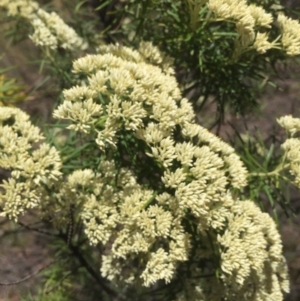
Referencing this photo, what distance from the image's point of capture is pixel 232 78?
1431 millimetres

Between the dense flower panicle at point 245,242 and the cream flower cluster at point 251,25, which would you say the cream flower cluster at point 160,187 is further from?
the cream flower cluster at point 251,25

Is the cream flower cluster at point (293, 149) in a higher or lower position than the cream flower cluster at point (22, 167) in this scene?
higher

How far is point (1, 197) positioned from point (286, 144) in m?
0.61

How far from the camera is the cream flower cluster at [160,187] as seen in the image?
1082 millimetres

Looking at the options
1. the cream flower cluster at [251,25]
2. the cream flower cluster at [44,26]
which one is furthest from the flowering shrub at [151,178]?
the cream flower cluster at [44,26]

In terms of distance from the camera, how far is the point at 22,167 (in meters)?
1.12

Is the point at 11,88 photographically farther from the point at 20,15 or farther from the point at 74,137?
the point at 74,137

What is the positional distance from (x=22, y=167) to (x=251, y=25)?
1.77ft

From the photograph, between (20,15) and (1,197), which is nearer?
(1,197)

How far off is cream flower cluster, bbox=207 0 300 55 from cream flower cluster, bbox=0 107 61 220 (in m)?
0.44

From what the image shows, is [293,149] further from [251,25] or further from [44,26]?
[44,26]

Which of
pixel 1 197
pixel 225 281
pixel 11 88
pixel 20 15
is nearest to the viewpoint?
pixel 1 197

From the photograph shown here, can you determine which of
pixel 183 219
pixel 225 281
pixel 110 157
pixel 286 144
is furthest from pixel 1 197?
pixel 286 144

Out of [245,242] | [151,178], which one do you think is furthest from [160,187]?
[245,242]
